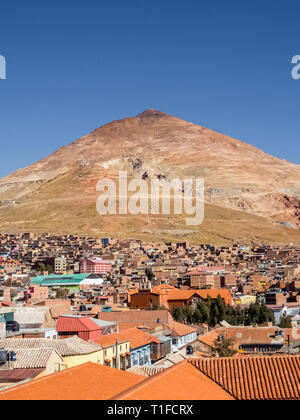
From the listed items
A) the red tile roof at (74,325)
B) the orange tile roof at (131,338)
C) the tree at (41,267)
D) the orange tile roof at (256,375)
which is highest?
the tree at (41,267)

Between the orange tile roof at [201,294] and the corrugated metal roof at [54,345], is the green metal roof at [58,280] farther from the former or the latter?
the corrugated metal roof at [54,345]

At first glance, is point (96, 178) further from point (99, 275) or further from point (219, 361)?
point (219, 361)

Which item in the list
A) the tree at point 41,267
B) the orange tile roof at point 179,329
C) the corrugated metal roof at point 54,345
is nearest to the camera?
the corrugated metal roof at point 54,345

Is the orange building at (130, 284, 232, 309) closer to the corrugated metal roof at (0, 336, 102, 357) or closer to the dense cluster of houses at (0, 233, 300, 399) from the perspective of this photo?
the dense cluster of houses at (0, 233, 300, 399)

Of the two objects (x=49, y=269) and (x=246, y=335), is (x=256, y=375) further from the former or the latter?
(x=49, y=269)

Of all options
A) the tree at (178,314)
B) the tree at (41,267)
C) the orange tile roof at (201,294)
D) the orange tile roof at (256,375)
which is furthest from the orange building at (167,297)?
the tree at (41,267)
